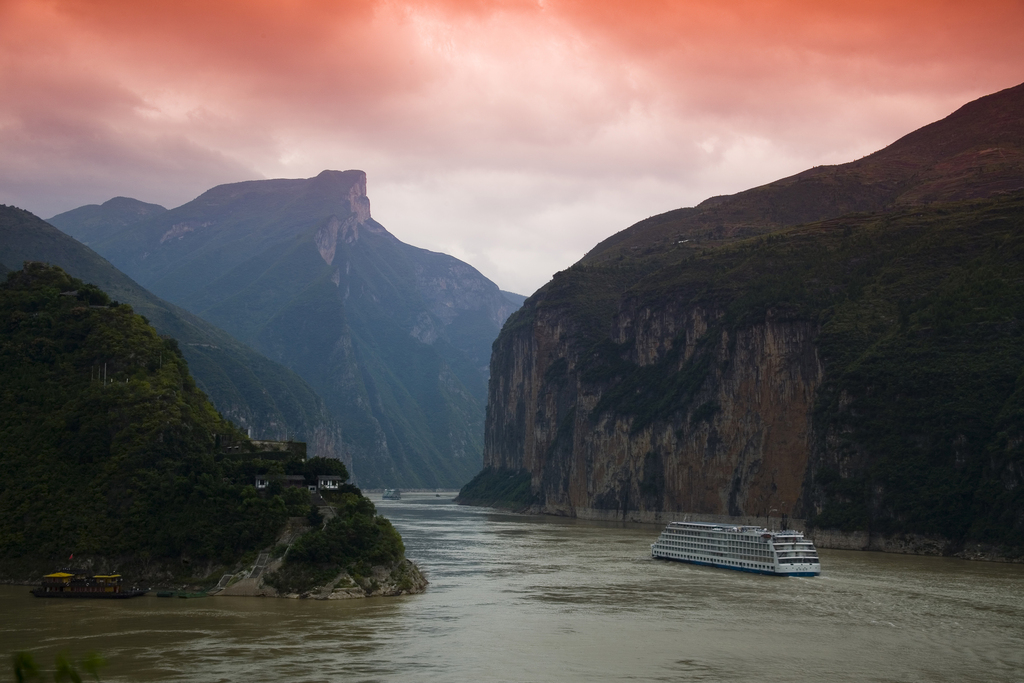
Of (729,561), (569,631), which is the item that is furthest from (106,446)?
(729,561)

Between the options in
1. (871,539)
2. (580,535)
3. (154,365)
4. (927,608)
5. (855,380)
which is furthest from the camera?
(580,535)

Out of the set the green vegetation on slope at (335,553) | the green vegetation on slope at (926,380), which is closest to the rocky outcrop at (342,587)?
the green vegetation on slope at (335,553)

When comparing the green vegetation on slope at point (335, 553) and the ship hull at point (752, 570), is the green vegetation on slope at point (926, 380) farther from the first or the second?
the green vegetation on slope at point (335, 553)

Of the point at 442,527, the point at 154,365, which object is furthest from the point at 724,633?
the point at 442,527

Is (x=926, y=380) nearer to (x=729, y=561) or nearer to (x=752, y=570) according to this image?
(x=729, y=561)

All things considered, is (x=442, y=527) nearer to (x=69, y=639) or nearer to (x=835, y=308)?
(x=835, y=308)

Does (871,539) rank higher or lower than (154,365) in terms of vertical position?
lower
